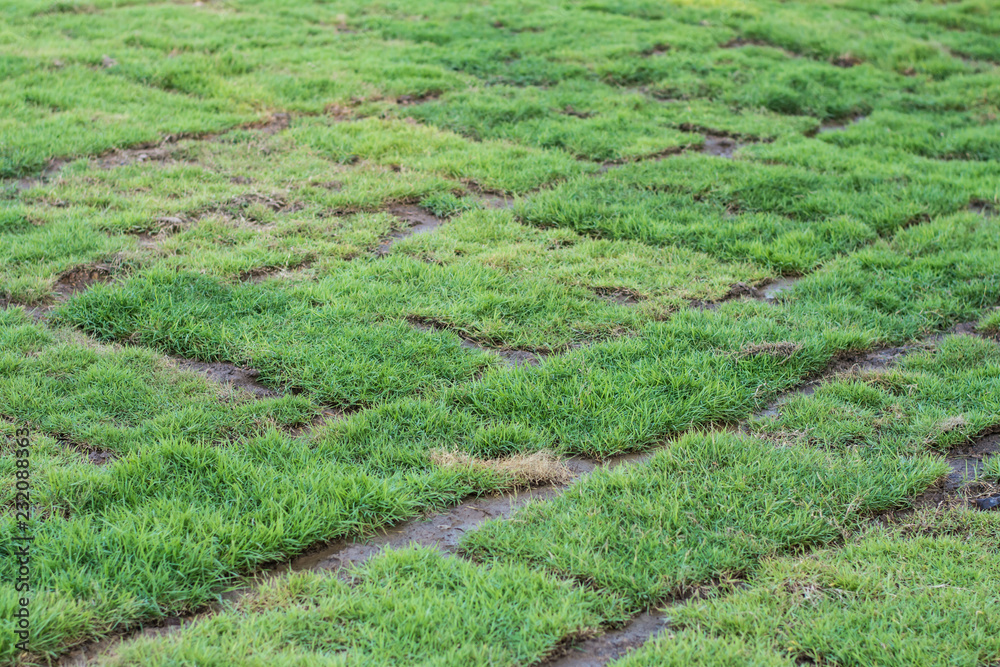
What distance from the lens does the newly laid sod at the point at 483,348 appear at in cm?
325

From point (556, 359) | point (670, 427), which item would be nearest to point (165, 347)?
point (556, 359)

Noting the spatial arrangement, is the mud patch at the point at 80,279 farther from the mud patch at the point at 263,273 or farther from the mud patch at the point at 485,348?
the mud patch at the point at 485,348

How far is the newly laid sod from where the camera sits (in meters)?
3.25

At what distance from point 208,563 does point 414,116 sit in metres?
6.47

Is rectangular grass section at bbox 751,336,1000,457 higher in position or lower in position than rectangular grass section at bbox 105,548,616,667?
higher

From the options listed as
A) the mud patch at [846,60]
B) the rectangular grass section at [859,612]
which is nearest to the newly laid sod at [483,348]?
the rectangular grass section at [859,612]

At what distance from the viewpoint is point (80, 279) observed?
5547mm

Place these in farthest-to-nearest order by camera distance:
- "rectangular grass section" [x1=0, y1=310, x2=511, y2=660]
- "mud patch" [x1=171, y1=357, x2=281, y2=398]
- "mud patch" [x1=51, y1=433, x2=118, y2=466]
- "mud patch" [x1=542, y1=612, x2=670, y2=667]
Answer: "mud patch" [x1=171, y1=357, x2=281, y2=398]
"mud patch" [x1=51, y1=433, x2=118, y2=466]
"rectangular grass section" [x1=0, y1=310, x2=511, y2=660]
"mud patch" [x1=542, y1=612, x2=670, y2=667]

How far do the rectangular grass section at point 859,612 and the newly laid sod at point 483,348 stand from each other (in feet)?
0.05

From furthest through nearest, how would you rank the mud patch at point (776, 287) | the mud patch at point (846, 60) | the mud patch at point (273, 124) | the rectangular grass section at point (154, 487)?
the mud patch at point (846, 60) → the mud patch at point (273, 124) → the mud patch at point (776, 287) → the rectangular grass section at point (154, 487)

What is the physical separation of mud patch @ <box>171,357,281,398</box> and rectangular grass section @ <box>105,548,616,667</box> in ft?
4.90

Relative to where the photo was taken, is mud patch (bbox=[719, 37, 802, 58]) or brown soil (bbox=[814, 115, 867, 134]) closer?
brown soil (bbox=[814, 115, 867, 134])

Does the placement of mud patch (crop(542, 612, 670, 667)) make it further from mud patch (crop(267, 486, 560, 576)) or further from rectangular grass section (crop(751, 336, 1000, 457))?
rectangular grass section (crop(751, 336, 1000, 457))

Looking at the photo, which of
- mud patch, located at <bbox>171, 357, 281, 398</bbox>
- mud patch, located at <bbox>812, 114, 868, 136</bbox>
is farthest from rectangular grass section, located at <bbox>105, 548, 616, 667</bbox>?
mud patch, located at <bbox>812, 114, 868, 136</bbox>
